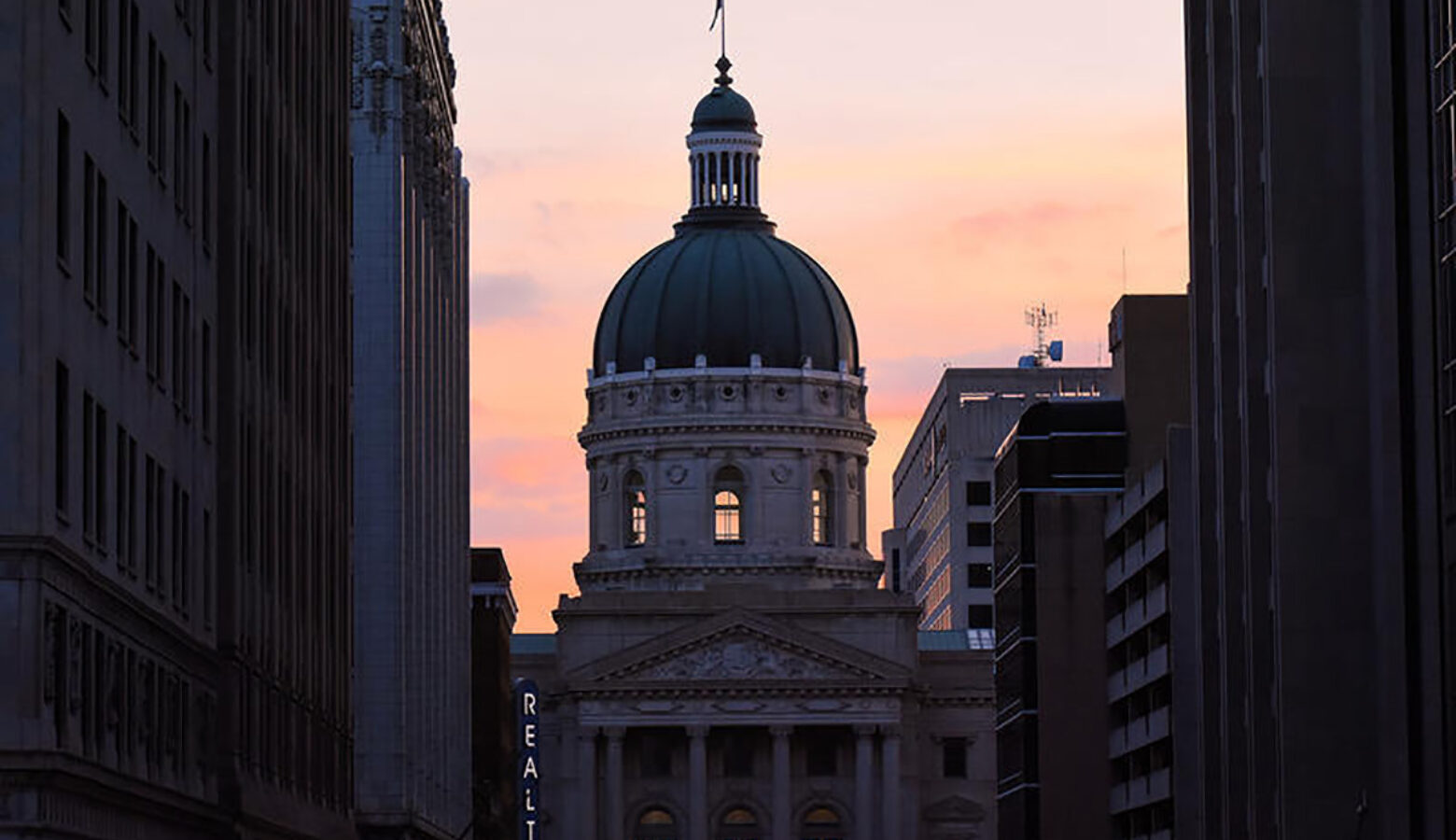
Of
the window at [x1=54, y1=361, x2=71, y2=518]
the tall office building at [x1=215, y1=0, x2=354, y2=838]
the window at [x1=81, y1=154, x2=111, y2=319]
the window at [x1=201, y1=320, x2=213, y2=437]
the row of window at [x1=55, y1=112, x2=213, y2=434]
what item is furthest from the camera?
the tall office building at [x1=215, y1=0, x2=354, y2=838]

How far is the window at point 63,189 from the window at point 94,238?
971 millimetres

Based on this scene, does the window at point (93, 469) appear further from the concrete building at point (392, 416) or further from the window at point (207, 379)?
the concrete building at point (392, 416)

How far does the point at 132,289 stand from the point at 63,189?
19.5 feet

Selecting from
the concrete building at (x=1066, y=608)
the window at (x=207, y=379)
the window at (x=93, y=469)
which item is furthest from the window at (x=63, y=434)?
the concrete building at (x=1066, y=608)

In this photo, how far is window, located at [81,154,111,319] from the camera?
4631cm

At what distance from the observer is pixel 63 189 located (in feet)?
147

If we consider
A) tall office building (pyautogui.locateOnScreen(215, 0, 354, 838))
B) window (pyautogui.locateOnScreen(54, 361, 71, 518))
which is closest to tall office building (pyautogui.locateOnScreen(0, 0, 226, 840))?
window (pyautogui.locateOnScreen(54, 361, 71, 518))

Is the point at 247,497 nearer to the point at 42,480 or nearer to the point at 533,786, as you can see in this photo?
the point at 42,480

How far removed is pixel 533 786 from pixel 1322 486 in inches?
3701

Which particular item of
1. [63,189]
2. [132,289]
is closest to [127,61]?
[132,289]

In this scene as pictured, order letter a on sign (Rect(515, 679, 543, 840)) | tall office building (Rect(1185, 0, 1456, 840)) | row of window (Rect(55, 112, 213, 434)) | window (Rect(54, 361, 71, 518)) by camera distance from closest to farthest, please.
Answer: window (Rect(54, 361, 71, 518)), row of window (Rect(55, 112, 213, 434)), tall office building (Rect(1185, 0, 1456, 840)), letter a on sign (Rect(515, 679, 543, 840))

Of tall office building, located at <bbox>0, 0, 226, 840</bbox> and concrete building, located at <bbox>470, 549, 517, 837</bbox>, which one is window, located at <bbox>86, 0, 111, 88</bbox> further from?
concrete building, located at <bbox>470, 549, 517, 837</bbox>

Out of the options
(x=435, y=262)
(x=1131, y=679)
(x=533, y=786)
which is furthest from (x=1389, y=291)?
(x=533, y=786)

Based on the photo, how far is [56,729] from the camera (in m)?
43.8
